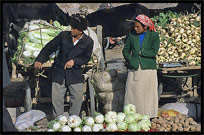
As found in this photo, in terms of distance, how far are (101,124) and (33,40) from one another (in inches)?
85.6

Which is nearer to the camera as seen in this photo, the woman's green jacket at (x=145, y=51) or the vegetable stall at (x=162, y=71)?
the vegetable stall at (x=162, y=71)

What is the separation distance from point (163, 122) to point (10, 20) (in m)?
10.3

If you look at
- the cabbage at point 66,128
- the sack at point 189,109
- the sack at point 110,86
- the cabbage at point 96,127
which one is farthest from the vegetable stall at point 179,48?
the cabbage at point 66,128

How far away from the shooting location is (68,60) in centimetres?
580

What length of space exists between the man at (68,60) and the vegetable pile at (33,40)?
0.30 meters

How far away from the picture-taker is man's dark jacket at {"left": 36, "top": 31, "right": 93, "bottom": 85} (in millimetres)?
5793

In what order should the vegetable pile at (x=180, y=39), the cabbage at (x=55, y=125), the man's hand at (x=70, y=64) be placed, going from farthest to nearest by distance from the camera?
the vegetable pile at (x=180, y=39) < the man's hand at (x=70, y=64) < the cabbage at (x=55, y=125)

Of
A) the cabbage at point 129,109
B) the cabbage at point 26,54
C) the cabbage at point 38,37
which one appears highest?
the cabbage at point 38,37

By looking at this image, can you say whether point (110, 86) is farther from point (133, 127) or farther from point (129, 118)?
point (133, 127)

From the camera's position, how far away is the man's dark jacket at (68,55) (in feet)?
19.0

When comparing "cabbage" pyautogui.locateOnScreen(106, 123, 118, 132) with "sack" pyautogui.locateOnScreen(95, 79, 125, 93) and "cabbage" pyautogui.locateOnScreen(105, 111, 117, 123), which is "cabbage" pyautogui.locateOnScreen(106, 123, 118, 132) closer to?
"cabbage" pyautogui.locateOnScreen(105, 111, 117, 123)

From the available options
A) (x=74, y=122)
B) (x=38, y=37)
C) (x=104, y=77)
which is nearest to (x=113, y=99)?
(x=104, y=77)

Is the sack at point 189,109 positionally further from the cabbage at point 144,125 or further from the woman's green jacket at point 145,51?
the cabbage at point 144,125

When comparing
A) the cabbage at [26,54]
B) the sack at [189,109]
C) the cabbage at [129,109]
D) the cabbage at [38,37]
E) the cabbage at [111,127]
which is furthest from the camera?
the sack at [189,109]
